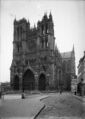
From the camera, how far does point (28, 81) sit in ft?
133

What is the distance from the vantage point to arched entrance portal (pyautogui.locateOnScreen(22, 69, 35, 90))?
132 feet

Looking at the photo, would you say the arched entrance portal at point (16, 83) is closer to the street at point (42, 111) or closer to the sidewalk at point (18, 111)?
the street at point (42, 111)

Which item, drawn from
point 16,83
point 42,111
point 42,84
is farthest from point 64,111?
point 16,83

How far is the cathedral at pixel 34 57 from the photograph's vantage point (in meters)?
40.1

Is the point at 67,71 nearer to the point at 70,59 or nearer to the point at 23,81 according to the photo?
the point at 70,59

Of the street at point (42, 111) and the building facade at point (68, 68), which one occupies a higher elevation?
the building facade at point (68, 68)

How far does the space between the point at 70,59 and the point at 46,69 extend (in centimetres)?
2019

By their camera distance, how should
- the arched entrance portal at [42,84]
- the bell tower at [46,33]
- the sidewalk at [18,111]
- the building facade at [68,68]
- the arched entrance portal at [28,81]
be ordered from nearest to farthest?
the sidewalk at [18,111] → the arched entrance portal at [42,84] → the arched entrance portal at [28,81] → the bell tower at [46,33] → the building facade at [68,68]

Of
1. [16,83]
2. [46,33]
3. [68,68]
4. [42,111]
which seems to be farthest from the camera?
[68,68]

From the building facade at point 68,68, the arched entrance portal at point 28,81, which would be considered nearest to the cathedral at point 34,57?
the arched entrance portal at point 28,81

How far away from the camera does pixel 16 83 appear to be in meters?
41.5

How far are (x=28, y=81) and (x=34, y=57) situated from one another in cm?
586

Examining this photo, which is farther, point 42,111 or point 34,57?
point 34,57

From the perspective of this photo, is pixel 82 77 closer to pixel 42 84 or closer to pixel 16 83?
pixel 42 84
